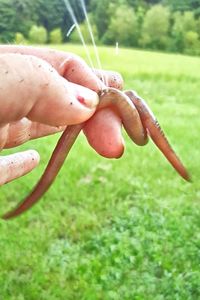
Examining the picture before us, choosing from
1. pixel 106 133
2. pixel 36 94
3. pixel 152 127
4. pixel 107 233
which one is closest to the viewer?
pixel 36 94

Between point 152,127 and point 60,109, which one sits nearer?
point 60,109

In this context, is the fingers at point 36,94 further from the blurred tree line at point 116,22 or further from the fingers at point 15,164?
the blurred tree line at point 116,22

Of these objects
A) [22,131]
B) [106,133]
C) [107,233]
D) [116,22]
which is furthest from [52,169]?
[116,22]

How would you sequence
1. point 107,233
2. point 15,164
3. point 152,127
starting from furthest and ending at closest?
point 107,233 < point 15,164 < point 152,127

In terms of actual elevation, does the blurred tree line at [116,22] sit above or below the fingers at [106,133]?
below

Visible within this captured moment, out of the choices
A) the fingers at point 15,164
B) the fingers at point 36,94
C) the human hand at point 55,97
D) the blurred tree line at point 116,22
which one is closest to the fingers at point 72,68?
the human hand at point 55,97

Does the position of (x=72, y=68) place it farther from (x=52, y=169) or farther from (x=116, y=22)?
(x=116, y=22)

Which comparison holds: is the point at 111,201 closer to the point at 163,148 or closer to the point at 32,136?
the point at 32,136
